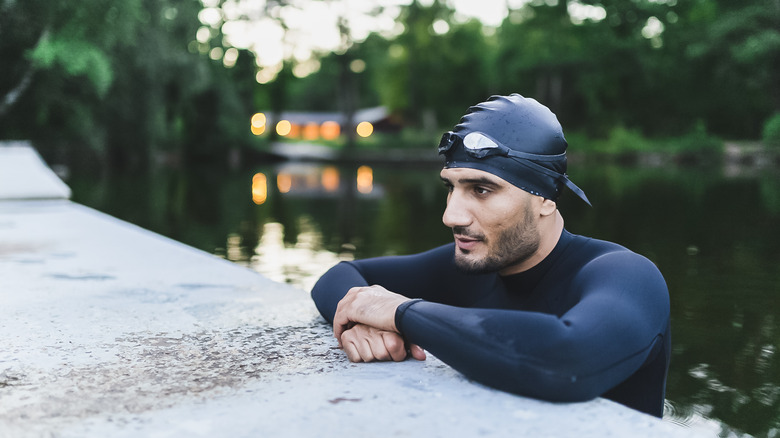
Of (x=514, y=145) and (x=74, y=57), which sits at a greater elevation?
(x=74, y=57)

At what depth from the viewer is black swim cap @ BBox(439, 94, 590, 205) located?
A: 2588mm

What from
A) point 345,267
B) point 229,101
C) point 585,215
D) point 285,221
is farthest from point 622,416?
point 229,101

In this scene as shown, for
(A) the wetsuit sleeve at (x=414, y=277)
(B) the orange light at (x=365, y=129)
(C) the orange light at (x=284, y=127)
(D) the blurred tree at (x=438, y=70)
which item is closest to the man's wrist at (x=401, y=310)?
(A) the wetsuit sleeve at (x=414, y=277)

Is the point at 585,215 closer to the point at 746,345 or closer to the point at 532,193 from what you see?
the point at 746,345

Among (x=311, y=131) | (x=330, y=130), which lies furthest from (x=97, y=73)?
(x=330, y=130)

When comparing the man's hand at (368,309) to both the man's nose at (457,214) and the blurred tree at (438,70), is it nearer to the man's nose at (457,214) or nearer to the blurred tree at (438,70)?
the man's nose at (457,214)

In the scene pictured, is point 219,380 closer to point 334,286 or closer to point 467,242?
point 334,286

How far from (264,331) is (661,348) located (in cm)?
154

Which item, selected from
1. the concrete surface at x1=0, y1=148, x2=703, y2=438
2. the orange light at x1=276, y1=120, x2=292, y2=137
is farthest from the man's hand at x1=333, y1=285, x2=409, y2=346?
the orange light at x1=276, y1=120, x2=292, y2=137

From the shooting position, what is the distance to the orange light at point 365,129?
109 meters

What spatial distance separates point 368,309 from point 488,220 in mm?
492

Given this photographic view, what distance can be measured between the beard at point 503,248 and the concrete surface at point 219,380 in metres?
0.35

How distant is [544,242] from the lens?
275cm

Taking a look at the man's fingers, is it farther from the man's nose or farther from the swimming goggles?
the swimming goggles
